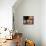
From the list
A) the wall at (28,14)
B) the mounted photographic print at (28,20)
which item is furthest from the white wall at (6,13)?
the mounted photographic print at (28,20)

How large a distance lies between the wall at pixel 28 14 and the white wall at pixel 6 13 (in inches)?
37.3

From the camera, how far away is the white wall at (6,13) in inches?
151

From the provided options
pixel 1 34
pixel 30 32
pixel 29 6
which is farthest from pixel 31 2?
pixel 1 34

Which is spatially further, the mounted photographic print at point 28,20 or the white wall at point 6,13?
the mounted photographic print at point 28,20

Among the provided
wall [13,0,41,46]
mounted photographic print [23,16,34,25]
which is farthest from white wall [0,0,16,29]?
mounted photographic print [23,16,34,25]

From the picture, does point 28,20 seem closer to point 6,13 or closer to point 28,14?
point 28,14

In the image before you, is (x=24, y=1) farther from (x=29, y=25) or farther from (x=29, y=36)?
(x=29, y=36)

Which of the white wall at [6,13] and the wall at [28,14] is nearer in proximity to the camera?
the white wall at [6,13]

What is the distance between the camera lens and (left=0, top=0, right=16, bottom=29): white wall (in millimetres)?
3825

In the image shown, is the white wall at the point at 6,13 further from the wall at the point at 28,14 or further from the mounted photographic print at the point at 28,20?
the mounted photographic print at the point at 28,20

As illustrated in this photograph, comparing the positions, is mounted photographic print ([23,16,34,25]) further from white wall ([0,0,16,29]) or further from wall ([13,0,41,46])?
white wall ([0,0,16,29])

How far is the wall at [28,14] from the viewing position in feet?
15.8

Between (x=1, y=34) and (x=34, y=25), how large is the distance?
1808 millimetres

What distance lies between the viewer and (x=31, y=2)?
189 inches
